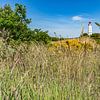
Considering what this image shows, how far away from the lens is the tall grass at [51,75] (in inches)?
139

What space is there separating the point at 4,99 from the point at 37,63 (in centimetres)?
199

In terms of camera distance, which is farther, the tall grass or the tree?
the tree

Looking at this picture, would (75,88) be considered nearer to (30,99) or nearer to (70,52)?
(30,99)

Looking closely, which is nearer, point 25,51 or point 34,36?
point 25,51

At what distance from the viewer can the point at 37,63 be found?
4.48 metres

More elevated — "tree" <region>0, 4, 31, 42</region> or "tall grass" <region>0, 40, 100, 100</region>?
"tree" <region>0, 4, 31, 42</region>

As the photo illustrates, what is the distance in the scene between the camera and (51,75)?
421cm

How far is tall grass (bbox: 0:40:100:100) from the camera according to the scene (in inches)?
139

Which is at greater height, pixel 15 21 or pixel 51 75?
pixel 15 21

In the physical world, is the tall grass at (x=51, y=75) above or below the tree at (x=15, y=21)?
below

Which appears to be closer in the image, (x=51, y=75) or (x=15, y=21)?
(x=51, y=75)

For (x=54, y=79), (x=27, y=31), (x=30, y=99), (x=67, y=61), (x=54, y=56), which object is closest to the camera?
(x=30, y=99)

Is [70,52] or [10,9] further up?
[10,9]

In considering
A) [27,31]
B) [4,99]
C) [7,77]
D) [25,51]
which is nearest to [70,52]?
[25,51]
